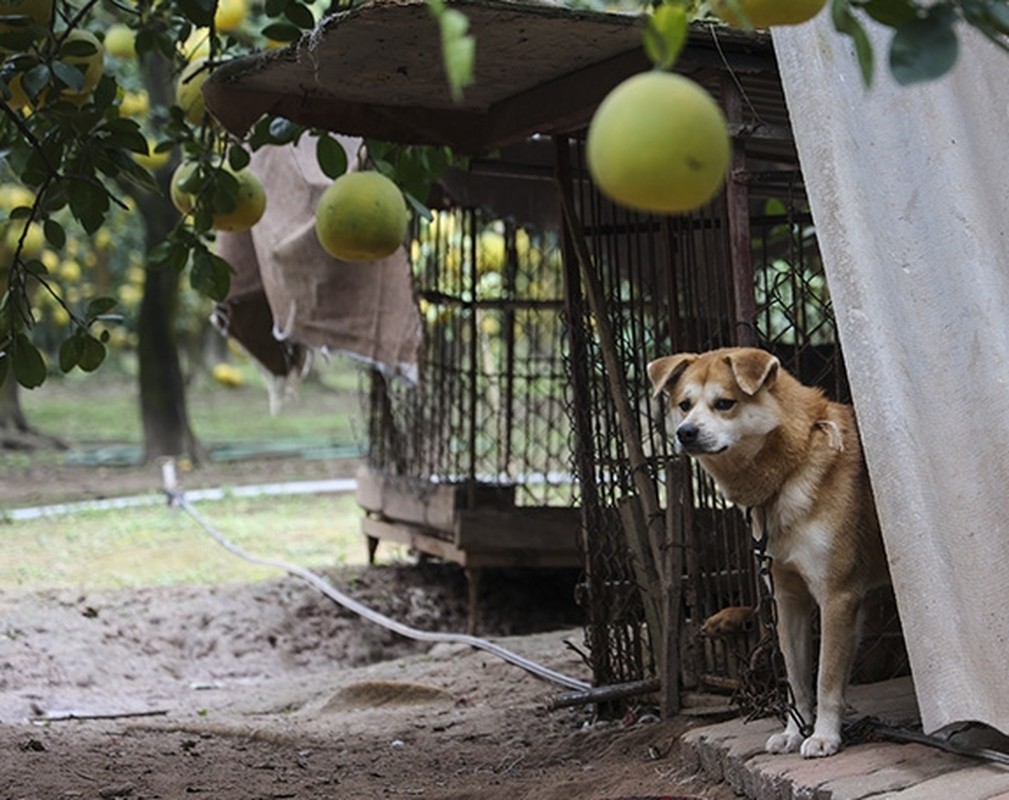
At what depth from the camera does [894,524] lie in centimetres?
379

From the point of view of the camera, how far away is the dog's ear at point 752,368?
13.5 feet

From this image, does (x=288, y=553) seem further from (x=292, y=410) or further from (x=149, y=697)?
(x=292, y=410)

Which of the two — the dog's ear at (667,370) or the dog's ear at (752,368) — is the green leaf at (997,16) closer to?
the dog's ear at (752,368)

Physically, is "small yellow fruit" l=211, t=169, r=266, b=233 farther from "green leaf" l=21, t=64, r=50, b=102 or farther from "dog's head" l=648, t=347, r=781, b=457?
"dog's head" l=648, t=347, r=781, b=457

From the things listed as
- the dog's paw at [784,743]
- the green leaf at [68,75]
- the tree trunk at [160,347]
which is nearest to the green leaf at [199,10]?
the green leaf at [68,75]

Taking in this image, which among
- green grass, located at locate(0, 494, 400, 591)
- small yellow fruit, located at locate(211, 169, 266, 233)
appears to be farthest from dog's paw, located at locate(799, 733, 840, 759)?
green grass, located at locate(0, 494, 400, 591)

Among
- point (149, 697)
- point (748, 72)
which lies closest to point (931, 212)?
point (748, 72)

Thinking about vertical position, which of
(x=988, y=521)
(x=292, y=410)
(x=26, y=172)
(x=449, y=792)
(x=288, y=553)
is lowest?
(x=449, y=792)

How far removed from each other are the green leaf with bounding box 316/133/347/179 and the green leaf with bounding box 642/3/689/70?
10.3ft

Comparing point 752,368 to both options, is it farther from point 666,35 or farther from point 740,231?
point 666,35

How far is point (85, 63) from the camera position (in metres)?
4.45

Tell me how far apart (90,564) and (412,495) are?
2.71m

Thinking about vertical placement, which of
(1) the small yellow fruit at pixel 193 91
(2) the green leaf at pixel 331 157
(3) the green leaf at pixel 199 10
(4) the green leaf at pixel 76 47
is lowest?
(2) the green leaf at pixel 331 157

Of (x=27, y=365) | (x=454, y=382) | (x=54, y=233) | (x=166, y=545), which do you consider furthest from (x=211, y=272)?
(x=166, y=545)
